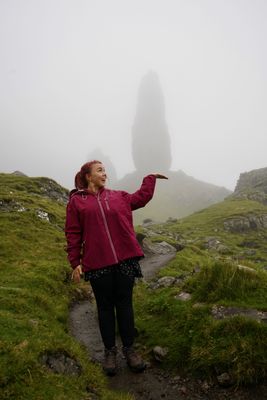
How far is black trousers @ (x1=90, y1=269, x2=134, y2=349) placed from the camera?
8.98 metres

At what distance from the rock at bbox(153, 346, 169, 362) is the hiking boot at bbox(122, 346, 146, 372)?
52 centimetres

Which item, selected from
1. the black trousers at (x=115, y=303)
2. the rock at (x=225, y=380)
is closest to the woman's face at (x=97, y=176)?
the black trousers at (x=115, y=303)

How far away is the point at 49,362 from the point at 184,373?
3.22 metres

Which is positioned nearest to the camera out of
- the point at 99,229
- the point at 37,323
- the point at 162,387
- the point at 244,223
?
the point at 162,387

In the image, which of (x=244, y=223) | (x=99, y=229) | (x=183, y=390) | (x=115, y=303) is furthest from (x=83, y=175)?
(x=244, y=223)

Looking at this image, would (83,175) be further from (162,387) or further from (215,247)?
(215,247)

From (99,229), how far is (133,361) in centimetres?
342

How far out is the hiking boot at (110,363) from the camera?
354 inches

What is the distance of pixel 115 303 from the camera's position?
9.30 metres

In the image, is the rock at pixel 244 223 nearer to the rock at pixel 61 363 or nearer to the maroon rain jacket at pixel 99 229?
the maroon rain jacket at pixel 99 229

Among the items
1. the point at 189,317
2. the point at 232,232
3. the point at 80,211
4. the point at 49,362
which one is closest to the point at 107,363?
the point at 49,362

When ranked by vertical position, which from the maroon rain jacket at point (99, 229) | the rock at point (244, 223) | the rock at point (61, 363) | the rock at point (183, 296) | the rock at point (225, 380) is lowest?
the rock at point (244, 223)

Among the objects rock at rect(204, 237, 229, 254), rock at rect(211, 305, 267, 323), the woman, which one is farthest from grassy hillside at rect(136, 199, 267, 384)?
rock at rect(204, 237, 229, 254)

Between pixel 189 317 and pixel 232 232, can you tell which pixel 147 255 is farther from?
pixel 232 232
